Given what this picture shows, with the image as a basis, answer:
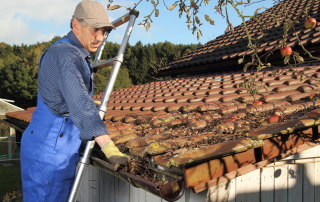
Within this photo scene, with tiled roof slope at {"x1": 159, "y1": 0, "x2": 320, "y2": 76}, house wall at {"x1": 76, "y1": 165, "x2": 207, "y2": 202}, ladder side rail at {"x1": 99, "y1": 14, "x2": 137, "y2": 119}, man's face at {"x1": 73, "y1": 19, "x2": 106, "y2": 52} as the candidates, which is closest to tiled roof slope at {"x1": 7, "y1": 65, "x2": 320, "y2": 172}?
ladder side rail at {"x1": 99, "y1": 14, "x2": 137, "y2": 119}

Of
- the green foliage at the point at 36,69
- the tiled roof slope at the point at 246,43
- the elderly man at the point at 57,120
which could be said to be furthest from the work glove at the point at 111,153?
the green foliage at the point at 36,69

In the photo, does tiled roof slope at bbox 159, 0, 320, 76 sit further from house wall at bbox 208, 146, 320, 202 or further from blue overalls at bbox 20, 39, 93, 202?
blue overalls at bbox 20, 39, 93, 202

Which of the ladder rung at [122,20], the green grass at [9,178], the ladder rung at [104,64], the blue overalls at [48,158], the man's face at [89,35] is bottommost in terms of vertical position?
the green grass at [9,178]

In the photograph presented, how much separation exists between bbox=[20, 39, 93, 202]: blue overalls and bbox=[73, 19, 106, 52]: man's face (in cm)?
49

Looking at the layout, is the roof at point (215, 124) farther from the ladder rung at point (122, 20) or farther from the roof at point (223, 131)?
the ladder rung at point (122, 20)

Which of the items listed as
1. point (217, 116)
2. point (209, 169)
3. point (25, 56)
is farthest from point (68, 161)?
point (25, 56)

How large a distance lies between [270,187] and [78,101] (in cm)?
196

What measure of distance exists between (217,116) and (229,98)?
0.82 meters

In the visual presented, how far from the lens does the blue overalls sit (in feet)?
5.90

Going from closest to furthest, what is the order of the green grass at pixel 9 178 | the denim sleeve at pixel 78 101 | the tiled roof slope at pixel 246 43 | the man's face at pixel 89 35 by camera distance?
1. the denim sleeve at pixel 78 101
2. the man's face at pixel 89 35
3. the tiled roof slope at pixel 246 43
4. the green grass at pixel 9 178

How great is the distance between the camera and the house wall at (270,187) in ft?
7.36

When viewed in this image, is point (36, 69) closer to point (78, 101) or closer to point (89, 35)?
point (89, 35)

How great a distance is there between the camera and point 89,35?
72.8 inches

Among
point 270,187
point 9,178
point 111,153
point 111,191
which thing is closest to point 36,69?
point 9,178
